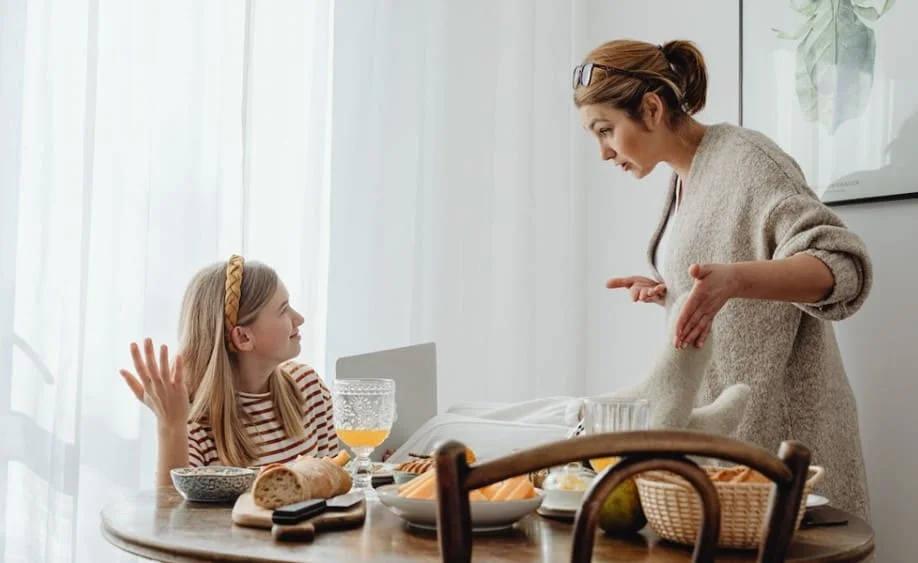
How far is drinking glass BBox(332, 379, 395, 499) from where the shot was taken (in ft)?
4.81

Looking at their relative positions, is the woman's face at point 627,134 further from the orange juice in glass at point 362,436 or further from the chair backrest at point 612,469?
the chair backrest at point 612,469

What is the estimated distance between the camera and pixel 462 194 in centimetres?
327

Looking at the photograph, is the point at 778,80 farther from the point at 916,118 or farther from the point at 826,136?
the point at 916,118

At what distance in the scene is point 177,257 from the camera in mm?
2566

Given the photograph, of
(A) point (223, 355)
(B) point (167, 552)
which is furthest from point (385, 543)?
(A) point (223, 355)

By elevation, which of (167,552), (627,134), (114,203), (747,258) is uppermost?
(627,134)

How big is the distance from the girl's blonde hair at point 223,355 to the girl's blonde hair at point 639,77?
0.77 meters

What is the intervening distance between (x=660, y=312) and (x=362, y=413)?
6.10 feet

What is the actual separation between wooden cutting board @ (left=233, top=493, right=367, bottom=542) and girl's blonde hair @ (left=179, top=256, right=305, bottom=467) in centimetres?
66

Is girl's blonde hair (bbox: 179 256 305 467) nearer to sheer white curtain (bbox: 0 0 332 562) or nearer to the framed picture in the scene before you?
sheer white curtain (bbox: 0 0 332 562)

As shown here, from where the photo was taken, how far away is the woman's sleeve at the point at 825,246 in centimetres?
175

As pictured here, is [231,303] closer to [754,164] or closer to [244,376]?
[244,376]

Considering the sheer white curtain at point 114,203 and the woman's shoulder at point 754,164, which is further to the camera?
the sheer white curtain at point 114,203

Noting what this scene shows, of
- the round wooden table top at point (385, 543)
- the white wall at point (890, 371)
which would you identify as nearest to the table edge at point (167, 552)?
the round wooden table top at point (385, 543)
